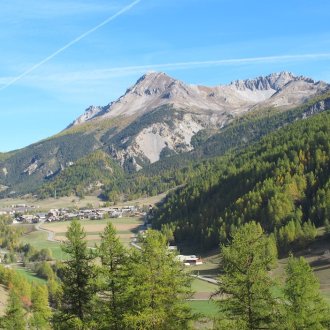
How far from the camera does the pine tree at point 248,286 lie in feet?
101

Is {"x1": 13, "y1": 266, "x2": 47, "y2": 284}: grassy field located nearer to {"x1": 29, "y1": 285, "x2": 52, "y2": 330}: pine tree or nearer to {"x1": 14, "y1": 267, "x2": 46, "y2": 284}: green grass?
{"x1": 14, "y1": 267, "x2": 46, "y2": 284}: green grass

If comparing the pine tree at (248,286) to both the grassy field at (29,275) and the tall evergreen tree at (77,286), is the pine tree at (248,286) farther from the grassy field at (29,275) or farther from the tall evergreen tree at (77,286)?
the grassy field at (29,275)

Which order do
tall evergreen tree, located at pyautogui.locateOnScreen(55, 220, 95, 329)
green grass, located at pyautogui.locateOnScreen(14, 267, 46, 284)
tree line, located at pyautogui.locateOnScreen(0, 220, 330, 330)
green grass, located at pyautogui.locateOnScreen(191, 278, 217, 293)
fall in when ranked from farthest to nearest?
1. green grass, located at pyautogui.locateOnScreen(14, 267, 46, 284)
2. green grass, located at pyautogui.locateOnScreen(191, 278, 217, 293)
3. tall evergreen tree, located at pyautogui.locateOnScreen(55, 220, 95, 329)
4. tree line, located at pyautogui.locateOnScreen(0, 220, 330, 330)

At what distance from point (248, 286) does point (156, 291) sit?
6.07m

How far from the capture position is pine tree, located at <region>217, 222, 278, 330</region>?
3073 centimetres

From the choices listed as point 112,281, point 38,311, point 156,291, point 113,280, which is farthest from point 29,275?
point 156,291

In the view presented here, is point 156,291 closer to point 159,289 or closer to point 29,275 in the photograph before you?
point 159,289

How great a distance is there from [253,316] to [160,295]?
20.2 ft

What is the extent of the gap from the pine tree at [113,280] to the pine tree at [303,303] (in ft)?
36.9

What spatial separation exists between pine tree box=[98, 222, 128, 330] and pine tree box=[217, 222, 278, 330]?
6.60 metres

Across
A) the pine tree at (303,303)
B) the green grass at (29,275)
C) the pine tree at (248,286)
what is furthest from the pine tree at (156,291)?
the green grass at (29,275)

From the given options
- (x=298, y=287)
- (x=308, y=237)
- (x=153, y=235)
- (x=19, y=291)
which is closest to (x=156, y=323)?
(x=153, y=235)

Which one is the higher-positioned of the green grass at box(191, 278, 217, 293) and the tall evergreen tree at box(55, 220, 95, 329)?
the tall evergreen tree at box(55, 220, 95, 329)

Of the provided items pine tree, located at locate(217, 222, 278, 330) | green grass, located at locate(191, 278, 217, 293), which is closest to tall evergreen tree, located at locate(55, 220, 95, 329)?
pine tree, located at locate(217, 222, 278, 330)
